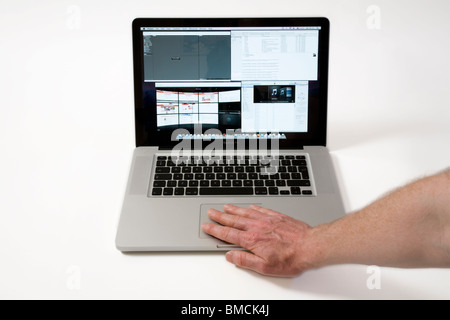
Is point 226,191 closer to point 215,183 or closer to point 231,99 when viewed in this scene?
point 215,183

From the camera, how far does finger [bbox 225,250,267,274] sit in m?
0.99

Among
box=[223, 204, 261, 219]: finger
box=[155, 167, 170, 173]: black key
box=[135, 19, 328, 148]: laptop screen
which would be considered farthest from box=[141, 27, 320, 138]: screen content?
box=[223, 204, 261, 219]: finger

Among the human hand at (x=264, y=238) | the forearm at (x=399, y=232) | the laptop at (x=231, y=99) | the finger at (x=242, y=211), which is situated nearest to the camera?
the forearm at (x=399, y=232)

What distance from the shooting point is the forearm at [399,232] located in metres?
0.87

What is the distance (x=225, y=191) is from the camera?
4.04 ft

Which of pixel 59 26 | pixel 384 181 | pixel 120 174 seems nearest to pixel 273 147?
pixel 384 181

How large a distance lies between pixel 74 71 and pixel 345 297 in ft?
3.89

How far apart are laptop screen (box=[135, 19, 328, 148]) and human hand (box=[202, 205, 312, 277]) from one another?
341 millimetres

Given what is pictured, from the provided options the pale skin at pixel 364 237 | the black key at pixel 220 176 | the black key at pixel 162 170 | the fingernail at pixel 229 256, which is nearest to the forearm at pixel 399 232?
the pale skin at pixel 364 237

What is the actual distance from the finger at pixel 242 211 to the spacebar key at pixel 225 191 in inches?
3.3

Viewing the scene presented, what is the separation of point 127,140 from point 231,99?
0.35 m

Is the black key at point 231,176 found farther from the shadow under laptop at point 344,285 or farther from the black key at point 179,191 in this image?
the shadow under laptop at point 344,285

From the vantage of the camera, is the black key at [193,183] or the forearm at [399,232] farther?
the black key at [193,183]

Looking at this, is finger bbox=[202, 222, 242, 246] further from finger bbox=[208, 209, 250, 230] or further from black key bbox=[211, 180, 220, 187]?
black key bbox=[211, 180, 220, 187]
